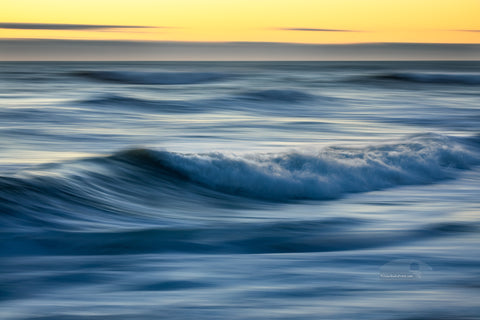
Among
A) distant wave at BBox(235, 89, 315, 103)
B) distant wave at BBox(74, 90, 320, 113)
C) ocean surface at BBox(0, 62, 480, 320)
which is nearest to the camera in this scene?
ocean surface at BBox(0, 62, 480, 320)

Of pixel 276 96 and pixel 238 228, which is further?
pixel 276 96

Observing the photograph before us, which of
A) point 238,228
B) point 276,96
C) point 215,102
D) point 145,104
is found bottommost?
point 238,228

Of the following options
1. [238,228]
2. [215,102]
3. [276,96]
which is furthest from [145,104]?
[238,228]

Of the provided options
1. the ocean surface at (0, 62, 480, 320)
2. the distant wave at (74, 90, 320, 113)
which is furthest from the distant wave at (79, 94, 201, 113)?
the ocean surface at (0, 62, 480, 320)

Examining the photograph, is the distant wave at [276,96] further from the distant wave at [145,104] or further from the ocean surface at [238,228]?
the ocean surface at [238,228]

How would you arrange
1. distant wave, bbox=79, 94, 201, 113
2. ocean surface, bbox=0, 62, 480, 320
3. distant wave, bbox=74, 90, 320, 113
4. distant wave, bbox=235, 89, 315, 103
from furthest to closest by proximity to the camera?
distant wave, bbox=235, 89, 315, 103, distant wave, bbox=74, 90, 320, 113, distant wave, bbox=79, 94, 201, 113, ocean surface, bbox=0, 62, 480, 320

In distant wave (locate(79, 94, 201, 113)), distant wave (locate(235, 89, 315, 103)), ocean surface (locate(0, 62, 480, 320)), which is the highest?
distant wave (locate(235, 89, 315, 103))

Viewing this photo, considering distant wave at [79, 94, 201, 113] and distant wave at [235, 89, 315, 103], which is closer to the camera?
distant wave at [79, 94, 201, 113]

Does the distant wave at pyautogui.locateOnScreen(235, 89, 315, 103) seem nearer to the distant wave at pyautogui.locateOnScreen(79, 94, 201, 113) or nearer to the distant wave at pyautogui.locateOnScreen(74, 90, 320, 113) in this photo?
the distant wave at pyautogui.locateOnScreen(74, 90, 320, 113)

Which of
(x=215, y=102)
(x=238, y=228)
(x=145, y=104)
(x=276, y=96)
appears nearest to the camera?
(x=238, y=228)

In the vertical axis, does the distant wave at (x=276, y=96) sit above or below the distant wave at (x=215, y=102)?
above

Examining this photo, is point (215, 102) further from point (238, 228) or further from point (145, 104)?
point (238, 228)

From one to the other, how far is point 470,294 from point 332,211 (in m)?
2.32

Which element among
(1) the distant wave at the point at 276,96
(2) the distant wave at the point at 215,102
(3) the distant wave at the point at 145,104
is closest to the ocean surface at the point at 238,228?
(3) the distant wave at the point at 145,104
